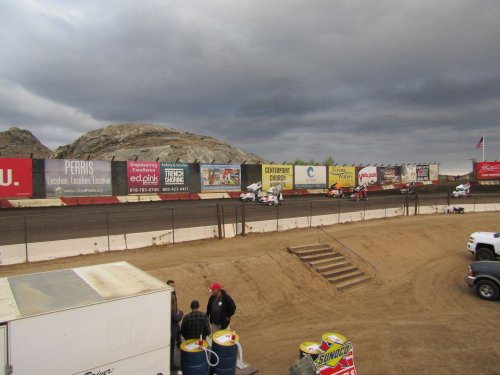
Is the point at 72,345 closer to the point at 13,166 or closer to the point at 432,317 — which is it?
the point at 432,317

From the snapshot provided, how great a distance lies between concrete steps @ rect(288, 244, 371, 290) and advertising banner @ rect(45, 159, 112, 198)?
20.2 m

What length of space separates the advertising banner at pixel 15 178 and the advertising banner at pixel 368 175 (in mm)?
42726

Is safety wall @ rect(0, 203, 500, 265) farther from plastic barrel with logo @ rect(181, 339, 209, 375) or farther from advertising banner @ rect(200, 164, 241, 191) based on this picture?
advertising banner @ rect(200, 164, 241, 191)

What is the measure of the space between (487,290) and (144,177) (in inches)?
1103

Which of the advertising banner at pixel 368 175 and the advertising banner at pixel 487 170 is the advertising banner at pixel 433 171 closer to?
the advertising banner at pixel 487 170

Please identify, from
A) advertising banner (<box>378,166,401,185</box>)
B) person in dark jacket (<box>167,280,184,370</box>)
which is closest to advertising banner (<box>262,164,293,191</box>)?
advertising banner (<box>378,166,401,185</box>)

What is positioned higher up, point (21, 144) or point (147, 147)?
point (21, 144)

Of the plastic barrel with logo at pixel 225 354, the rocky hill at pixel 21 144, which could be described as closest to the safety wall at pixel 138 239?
the plastic barrel with logo at pixel 225 354

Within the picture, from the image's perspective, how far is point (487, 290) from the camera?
1438 cm

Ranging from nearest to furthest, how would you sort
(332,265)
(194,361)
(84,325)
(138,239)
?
(84,325) < (194,361) < (138,239) < (332,265)

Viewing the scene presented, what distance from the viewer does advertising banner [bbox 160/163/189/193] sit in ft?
115

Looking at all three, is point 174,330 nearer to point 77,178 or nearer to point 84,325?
point 84,325

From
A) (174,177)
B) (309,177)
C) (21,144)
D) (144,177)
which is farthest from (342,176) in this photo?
(21,144)

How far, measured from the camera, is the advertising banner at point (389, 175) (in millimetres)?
56269
